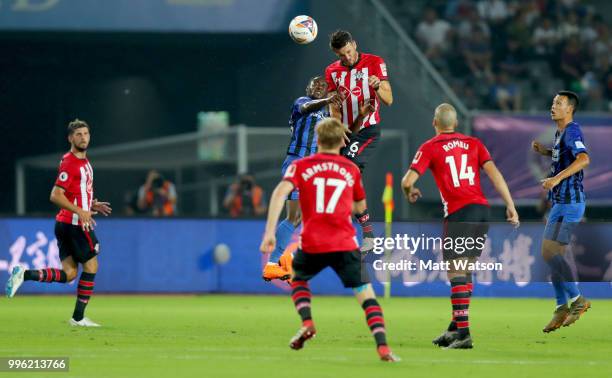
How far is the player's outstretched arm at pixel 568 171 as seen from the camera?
12852 mm

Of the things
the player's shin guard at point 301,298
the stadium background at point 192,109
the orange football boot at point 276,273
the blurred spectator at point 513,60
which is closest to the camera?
the player's shin guard at point 301,298

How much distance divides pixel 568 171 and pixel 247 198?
342 inches

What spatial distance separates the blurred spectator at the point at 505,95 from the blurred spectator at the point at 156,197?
687 centimetres

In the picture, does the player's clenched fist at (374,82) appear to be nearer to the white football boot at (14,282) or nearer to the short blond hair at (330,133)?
the short blond hair at (330,133)

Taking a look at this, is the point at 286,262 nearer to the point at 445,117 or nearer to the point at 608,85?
the point at 445,117

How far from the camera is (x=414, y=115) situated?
78.0ft

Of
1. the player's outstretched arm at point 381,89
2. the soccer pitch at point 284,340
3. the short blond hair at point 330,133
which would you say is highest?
the player's outstretched arm at point 381,89

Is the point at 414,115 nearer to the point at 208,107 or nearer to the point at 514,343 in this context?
the point at 208,107

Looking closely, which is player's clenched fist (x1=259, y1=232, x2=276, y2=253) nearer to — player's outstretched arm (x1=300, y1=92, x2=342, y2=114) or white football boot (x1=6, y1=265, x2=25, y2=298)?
player's outstretched arm (x1=300, y1=92, x2=342, y2=114)

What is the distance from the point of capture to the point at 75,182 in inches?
554

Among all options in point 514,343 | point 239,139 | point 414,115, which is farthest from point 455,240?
point 414,115

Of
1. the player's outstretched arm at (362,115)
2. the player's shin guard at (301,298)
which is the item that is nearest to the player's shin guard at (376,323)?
the player's shin guard at (301,298)

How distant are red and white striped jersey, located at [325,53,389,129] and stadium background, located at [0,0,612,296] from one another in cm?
529

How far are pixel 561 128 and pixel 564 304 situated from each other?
5.67 feet
